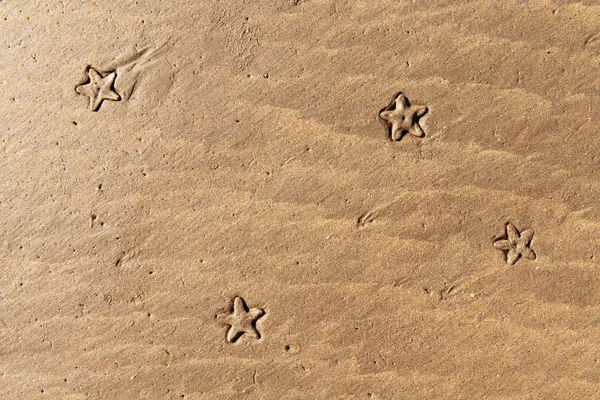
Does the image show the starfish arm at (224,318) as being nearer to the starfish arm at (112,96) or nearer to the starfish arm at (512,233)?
the starfish arm at (112,96)

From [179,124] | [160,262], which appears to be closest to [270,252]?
[160,262]

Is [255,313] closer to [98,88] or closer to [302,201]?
[302,201]

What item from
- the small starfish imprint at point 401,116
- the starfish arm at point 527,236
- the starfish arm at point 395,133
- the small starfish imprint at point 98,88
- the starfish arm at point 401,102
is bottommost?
the starfish arm at point 527,236

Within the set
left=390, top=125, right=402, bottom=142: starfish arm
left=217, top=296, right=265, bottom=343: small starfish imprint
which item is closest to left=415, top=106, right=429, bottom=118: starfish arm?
left=390, top=125, right=402, bottom=142: starfish arm

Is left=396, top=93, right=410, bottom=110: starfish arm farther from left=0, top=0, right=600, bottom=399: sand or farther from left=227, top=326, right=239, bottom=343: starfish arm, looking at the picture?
left=227, top=326, right=239, bottom=343: starfish arm

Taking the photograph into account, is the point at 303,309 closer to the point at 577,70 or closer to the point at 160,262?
the point at 160,262

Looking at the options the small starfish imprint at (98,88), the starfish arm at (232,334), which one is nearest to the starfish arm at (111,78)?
the small starfish imprint at (98,88)
